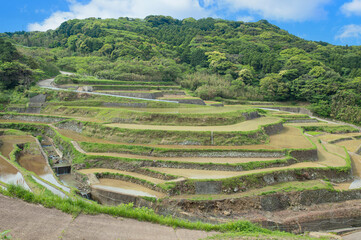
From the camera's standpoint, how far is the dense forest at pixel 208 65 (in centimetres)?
4556

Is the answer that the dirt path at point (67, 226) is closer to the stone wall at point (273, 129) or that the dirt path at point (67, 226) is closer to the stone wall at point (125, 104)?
the stone wall at point (273, 129)

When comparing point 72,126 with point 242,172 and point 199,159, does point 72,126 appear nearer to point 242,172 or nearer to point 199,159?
point 199,159

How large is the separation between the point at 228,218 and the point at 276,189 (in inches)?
156

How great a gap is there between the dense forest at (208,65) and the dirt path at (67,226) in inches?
1484

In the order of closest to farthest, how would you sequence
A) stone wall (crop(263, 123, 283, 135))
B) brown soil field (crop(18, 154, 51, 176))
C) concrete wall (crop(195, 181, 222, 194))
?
concrete wall (crop(195, 181, 222, 194))
brown soil field (crop(18, 154, 51, 176))
stone wall (crop(263, 123, 283, 135))

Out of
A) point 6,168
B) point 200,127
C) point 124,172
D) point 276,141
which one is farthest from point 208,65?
point 6,168

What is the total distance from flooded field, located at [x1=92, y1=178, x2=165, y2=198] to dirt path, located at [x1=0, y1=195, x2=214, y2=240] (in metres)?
6.33

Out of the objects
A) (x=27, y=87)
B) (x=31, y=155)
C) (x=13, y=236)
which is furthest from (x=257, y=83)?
(x=13, y=236)

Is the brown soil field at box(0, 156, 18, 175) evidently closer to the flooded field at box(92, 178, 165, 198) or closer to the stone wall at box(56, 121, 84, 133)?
the flooded field at box(92, 178, 165, 198)

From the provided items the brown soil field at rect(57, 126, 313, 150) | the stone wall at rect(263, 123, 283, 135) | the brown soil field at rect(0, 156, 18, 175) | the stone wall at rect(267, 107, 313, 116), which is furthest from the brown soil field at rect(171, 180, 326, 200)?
the stone wall at rect(267, 107, 313, 116)

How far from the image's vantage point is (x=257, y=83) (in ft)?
189

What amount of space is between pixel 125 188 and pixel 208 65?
2150 inches

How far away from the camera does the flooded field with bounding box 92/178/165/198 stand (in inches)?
575

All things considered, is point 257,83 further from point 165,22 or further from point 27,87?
point 165,22
